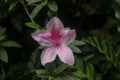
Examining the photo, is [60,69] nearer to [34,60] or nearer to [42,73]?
[42,73]

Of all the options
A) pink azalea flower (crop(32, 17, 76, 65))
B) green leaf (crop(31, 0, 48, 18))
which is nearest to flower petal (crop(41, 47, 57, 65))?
pink azalea flower (crop(32, 17, 76, 65))

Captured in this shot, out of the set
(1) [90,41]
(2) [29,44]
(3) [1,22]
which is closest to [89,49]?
(1) [90,41]

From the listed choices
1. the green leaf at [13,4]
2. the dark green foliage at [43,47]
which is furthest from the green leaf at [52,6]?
the green leaf at [13,4]

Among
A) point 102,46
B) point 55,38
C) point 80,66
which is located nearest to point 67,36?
point 55,38

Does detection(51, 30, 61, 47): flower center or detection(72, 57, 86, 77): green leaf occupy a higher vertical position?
detection(51, 30, 61, 47): flower center

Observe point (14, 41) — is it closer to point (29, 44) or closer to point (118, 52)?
point (29, 44)

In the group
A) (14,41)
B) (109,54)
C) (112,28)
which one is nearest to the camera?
(14,41)

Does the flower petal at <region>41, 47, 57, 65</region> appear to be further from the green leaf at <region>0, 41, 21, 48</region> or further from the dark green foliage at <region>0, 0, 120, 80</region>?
the green leaf at <region>0, 41, 21, 48</region>

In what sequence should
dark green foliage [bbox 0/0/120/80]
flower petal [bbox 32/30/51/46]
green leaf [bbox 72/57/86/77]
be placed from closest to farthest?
1. flower petal [bbox 32/30/51/46]
2. dark green foliage [bbox 0/0/120/80]
3. green leaf [bbox 72/57/86/77]
